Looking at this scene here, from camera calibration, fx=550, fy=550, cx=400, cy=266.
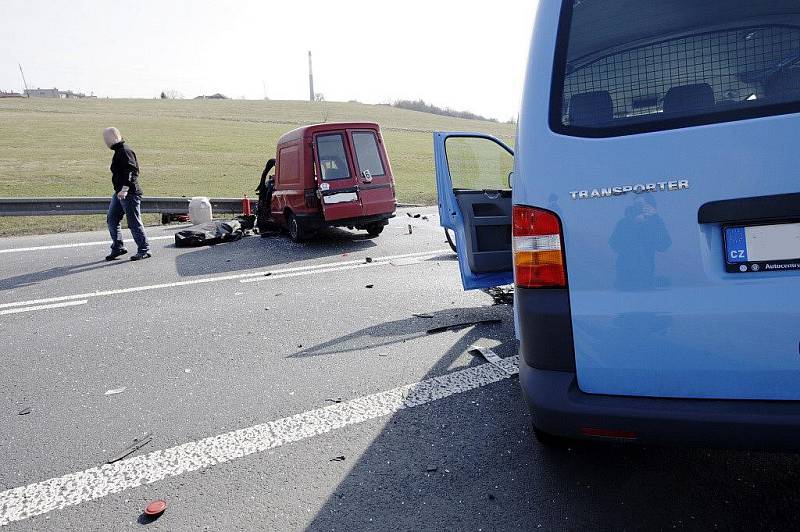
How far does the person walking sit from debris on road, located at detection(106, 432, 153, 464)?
556 cm

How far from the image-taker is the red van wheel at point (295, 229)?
360 inches

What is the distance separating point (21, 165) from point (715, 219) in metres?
27.8

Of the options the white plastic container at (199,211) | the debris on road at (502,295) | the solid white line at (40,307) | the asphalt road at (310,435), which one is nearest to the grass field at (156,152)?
the white plastic container at (199,211)

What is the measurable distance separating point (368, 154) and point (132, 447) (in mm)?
7081

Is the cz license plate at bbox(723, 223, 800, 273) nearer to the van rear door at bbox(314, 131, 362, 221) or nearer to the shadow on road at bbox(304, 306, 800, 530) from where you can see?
the shadow on road at bbox(304, 306, 800, 530)

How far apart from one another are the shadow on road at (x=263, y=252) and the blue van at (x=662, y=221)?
233 inches

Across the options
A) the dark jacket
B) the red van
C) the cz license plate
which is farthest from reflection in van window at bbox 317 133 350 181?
the cz license plate

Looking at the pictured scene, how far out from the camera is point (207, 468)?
2.63 m

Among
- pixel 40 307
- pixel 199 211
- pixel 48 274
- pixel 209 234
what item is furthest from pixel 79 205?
pixel 40 307

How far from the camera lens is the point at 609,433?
74.5 inches

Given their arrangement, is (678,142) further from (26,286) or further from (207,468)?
(26,286)

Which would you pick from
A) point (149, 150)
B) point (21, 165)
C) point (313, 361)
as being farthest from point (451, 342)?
point (149, 150)

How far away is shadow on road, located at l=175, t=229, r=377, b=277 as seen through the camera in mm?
7500

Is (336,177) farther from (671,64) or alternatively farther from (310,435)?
(671,64)
